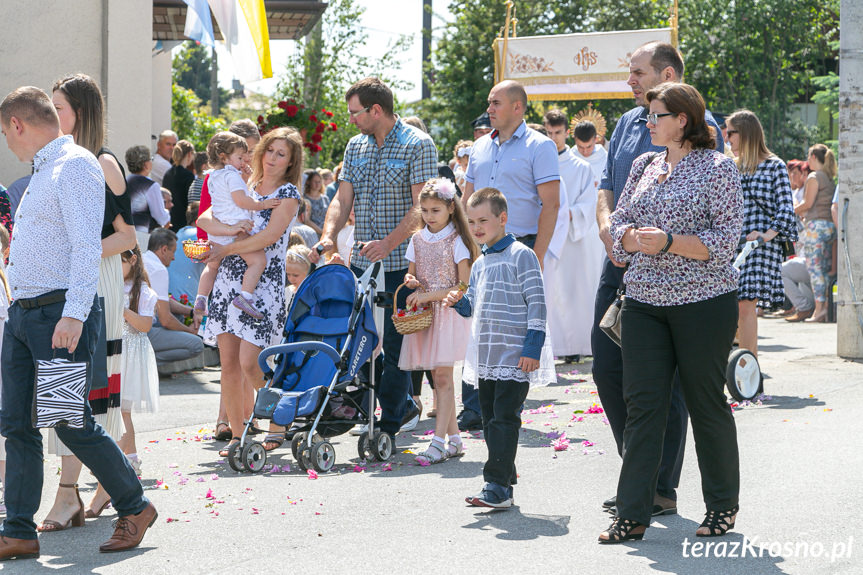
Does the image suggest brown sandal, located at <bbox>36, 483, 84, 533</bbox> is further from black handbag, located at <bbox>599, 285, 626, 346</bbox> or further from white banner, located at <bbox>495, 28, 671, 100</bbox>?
white banner, located at <bbox>495, 28, 671, 100</bbox>

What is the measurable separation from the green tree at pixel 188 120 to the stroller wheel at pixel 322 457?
2527 cm

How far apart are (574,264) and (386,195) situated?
Result: 427 cm

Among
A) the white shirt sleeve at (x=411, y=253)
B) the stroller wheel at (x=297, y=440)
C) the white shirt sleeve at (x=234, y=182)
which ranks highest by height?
the white shirt sleeve at (x=234, y=182)

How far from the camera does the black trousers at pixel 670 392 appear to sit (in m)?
5.04

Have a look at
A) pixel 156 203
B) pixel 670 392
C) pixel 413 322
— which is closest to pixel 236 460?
pixel 413 322

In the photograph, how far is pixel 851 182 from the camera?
10.9 meters

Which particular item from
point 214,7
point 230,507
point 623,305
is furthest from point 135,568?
point 214,7

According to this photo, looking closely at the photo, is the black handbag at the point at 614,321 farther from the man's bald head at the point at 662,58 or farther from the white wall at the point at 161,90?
the white wall at the point at 161,90

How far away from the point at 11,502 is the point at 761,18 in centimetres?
3196

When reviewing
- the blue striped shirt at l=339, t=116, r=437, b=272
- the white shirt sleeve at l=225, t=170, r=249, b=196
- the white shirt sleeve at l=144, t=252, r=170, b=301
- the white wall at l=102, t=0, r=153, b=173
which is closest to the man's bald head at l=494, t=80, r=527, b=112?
the blue striped shirt at l=339, t=116, r=437, b=272

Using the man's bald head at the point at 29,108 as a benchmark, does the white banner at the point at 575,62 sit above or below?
above

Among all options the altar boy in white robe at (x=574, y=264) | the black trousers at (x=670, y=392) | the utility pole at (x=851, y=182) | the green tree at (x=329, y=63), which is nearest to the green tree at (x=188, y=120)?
the green tree at (x=329, y=63)

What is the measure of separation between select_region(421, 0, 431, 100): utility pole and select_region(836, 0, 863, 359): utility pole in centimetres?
2508

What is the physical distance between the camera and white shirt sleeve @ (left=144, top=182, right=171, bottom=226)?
38.9ft
